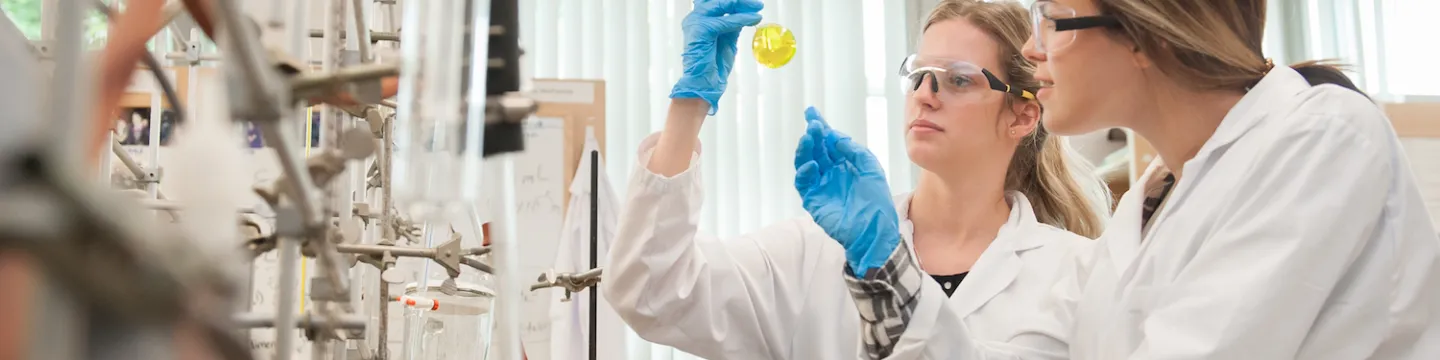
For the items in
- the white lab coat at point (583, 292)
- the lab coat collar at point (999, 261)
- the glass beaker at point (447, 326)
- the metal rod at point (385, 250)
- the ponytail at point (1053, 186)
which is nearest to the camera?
the metal rod at point (385, 250)

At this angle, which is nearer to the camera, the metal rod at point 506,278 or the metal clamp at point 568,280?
the metal rod at point 506,278

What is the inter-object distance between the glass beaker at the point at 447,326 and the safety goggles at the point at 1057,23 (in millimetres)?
708

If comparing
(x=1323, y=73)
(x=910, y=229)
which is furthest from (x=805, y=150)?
(x=1323, y=73)

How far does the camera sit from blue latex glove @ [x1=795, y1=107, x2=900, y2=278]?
1273mm

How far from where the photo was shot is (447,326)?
96cm

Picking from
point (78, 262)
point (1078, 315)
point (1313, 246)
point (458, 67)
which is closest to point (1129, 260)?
point (1078, 315)

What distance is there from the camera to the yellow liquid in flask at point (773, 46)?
5.77 feet

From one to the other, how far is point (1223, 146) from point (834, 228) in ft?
1.46

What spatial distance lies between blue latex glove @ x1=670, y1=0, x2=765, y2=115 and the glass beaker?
49 cm

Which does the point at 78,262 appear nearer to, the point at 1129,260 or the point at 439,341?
the point at 439,341

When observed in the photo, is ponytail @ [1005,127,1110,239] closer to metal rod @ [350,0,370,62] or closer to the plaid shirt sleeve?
the plaid shirt sleeve

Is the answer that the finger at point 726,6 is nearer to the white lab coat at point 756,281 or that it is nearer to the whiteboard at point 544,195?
the white lab coat at point 756,281

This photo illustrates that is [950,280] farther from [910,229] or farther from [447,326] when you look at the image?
[447,326]

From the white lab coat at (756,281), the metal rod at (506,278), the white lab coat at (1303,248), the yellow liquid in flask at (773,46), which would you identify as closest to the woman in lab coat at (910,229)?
the white lab coat at (756,281)
